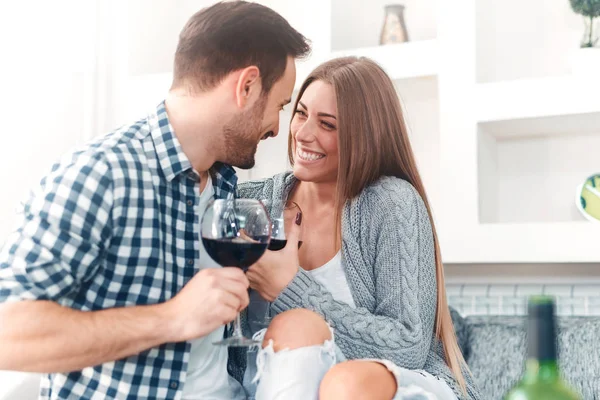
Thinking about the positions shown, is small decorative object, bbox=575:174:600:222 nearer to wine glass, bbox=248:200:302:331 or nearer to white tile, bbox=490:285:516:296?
white tile, bbox=490:285:516:296

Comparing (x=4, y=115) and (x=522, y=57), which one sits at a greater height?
(x=522, y=57)

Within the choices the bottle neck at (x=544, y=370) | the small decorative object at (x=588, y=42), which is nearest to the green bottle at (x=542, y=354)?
the bottle neck at (x=544, y=370)

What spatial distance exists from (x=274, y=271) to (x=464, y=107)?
129 centimetres

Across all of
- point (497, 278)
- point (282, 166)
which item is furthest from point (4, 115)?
point (497, 278)

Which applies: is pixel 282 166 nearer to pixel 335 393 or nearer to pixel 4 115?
pixel 4 115

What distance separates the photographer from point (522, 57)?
2.93 m

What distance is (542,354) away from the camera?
2.40 feet

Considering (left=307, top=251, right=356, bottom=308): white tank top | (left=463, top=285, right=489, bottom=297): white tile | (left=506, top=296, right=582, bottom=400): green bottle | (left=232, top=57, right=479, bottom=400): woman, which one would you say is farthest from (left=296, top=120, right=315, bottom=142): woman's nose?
(left=506, top=296, right=582, bottom=400): green bottle

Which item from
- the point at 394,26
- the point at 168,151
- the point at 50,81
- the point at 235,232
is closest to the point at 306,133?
the point at 168,151

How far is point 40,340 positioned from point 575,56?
6.61ft

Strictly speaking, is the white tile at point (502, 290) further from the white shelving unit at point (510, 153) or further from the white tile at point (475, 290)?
the white shelving unit at point (510, 153)

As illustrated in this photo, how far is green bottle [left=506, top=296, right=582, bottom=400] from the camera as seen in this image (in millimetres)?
723

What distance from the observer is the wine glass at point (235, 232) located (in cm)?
133

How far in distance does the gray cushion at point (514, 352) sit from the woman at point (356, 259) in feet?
1.58
